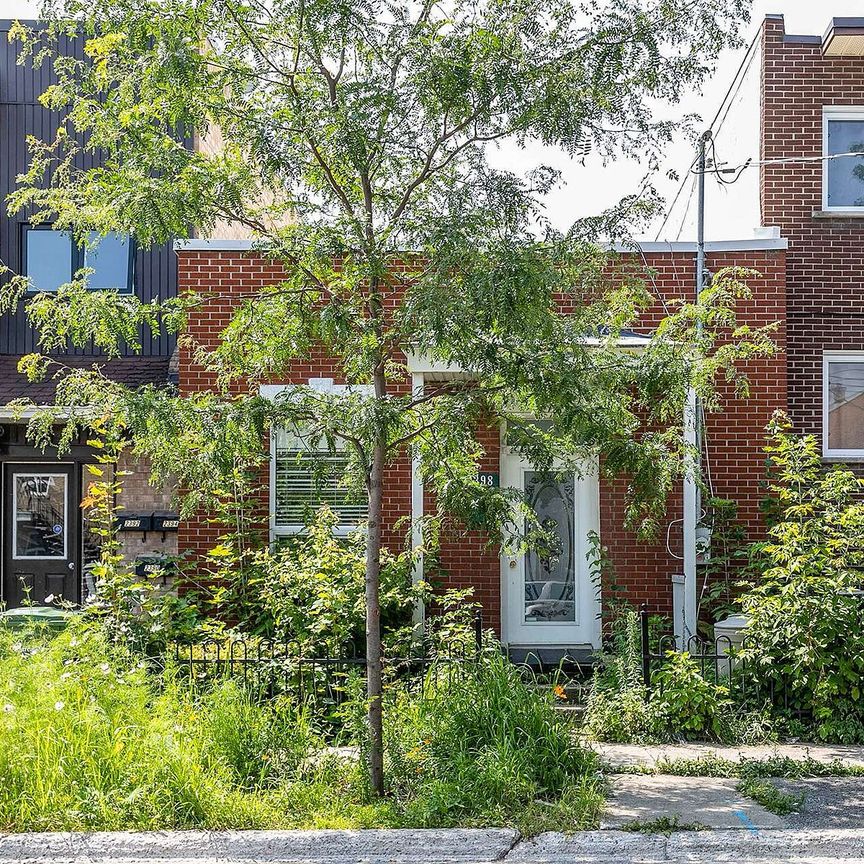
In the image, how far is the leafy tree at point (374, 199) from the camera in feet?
22.0

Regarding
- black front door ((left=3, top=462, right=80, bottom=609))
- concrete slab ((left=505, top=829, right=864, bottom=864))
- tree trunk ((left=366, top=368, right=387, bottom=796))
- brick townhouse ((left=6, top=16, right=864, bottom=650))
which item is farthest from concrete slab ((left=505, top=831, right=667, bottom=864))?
black front door ((left=3, top=462, right=80, bottom=609))

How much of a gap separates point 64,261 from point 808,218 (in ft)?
34.0

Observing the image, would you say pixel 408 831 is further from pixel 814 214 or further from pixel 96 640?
pixel 814 214

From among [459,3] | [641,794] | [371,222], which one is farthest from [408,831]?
[459,3]

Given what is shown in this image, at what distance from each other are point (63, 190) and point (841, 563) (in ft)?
22.2

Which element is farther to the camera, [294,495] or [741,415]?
[741,415]

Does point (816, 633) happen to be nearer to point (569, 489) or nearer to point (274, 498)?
point (569, 489)

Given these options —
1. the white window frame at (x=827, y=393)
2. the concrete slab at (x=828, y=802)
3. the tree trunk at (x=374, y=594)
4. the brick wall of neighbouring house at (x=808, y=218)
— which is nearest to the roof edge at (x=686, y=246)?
the brick wall of neighbouring house at (x=808, y=218)

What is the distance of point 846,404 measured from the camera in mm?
12875

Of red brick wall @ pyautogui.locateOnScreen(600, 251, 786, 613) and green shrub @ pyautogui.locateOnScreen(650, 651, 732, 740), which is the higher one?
red brick wall @ pyautogui.locateOnScreen(600, 251, 786, 613)

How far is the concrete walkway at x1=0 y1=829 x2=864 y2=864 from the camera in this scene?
6094mm

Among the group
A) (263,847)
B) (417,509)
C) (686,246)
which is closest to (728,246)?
(686,246)

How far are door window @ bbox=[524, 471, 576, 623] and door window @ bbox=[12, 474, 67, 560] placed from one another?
7083 mm

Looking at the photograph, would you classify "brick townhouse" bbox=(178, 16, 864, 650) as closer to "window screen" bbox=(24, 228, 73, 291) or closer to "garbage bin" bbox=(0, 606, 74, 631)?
"garbage bin" bbox=(0, 606, 74, 631)
